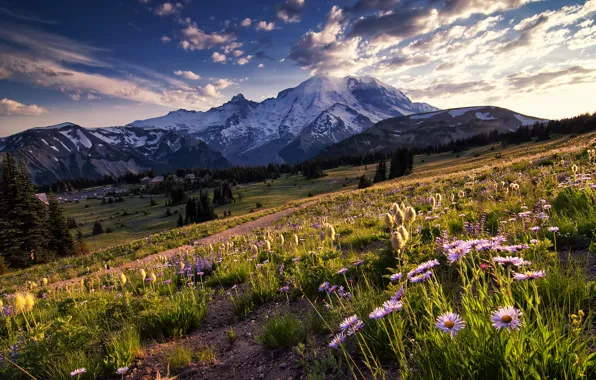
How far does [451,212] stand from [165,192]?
187671 mm

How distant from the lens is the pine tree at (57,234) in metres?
52.6

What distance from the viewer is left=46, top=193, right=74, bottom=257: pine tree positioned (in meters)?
52.6

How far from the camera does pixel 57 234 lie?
5394 centimetres

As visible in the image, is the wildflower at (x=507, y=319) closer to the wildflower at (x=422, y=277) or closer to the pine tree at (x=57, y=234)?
the wildflower at (x=422, y=277)

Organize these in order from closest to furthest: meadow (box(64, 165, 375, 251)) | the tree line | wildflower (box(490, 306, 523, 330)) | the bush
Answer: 1. wildflower (box(490, 306, 523, 330))
2. the bush
3. the tree line
4. meadow (box(64, 165, 375, 251))

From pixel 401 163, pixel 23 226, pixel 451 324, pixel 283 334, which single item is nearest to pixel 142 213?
pixel 23 226

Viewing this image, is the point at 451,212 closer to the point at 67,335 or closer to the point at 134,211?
the point at 67,335

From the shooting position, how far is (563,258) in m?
3.75

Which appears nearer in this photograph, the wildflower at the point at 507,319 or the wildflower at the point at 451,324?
the wildflower at the point at 507,319

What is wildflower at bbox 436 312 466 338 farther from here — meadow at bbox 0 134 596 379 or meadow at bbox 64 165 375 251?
meadow at bbox 64 165 375 251

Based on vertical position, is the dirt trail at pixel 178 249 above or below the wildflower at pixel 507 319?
below

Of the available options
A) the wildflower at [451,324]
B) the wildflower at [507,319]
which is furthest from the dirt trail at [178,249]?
the wildflower at [507,319]

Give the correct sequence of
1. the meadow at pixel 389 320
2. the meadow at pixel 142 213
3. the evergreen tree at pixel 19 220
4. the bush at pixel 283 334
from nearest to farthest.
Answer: the meadow at pixel 389 320 < the bush at pixel 283 334 < the evergreen tree at pixel 19 220 < the meadow at pixel 142 213

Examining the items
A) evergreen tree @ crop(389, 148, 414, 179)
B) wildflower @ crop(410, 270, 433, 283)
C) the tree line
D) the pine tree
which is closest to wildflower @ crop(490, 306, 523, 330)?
wildflower @ crop(410, 270, 433, 283)
